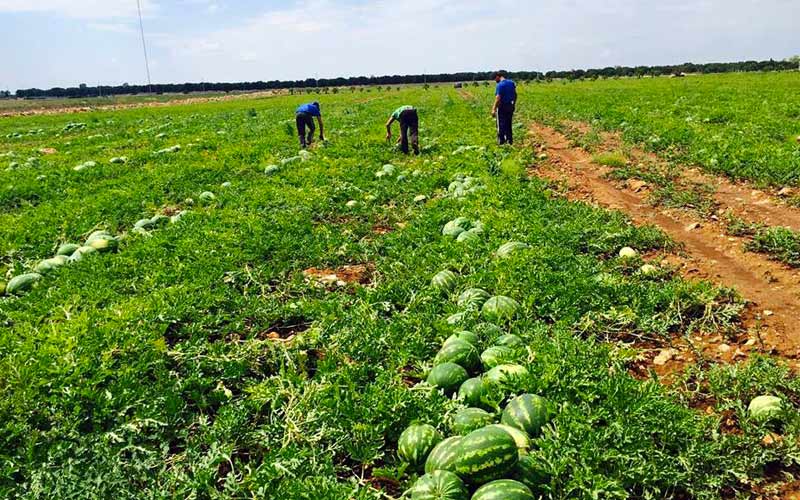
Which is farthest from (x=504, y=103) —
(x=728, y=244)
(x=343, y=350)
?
(x=343, y=350)

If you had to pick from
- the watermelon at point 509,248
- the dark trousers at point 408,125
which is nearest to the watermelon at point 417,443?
the watermelon at point 509,248

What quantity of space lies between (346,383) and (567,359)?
1740mm

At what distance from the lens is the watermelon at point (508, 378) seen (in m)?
3.64

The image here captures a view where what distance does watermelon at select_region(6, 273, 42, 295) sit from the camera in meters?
→ 6.54

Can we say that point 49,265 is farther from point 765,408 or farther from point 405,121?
point 405,121

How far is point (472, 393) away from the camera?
12.1 feet

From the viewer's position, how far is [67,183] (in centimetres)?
1313

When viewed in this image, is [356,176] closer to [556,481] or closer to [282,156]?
[282,156]

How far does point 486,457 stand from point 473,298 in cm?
248

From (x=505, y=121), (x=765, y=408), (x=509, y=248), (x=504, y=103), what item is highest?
(x=504, y=103)

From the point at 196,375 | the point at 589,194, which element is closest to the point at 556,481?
the point at 196,375

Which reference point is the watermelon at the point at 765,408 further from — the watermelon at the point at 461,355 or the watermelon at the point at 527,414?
the watermelon at the point at 461,355

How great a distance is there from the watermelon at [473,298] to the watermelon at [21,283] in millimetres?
5519

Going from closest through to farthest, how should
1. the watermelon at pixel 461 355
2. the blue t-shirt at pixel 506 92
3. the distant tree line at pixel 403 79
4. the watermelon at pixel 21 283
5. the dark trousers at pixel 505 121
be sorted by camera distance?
the watermelon at pixel 461 355, the watermelon at pixel 21 283, the blue t-shirt at pixel 506 92, the dark trousers at pixel 505 121, the distant tree line at pixel 403 79
